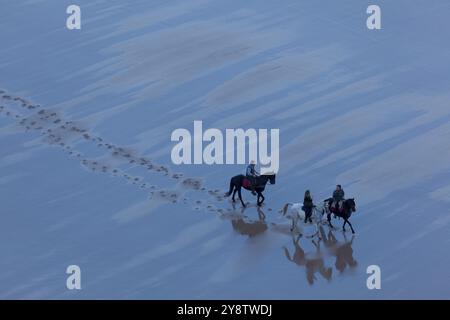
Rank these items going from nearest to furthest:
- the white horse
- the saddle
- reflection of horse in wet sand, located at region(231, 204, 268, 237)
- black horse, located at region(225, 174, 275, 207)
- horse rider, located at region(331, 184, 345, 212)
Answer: horse rider, located at region(331, 184, 345, 212), the white horse, reflection of horse in wet sand, located at region(231, 204, 268, 237), black horse, located at region(225, 174, 275, 207), the saddle

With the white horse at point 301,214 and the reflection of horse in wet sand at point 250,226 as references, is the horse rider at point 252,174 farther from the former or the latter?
the white horse at point 301,214

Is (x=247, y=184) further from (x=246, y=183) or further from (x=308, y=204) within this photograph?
(x=308, y=204)

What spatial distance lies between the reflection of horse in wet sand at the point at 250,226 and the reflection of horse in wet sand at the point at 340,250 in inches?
69.4

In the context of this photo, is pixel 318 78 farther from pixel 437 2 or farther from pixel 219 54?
pixel 437 2

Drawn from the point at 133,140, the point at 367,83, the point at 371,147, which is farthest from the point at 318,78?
the point at 133,140

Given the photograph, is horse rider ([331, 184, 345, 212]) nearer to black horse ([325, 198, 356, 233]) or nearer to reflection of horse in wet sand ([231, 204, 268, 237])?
black horse ([325, 198, 356, 233])

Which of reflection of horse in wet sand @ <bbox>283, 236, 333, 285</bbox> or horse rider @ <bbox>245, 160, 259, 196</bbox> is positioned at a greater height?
horse rider @ <bbox>245, 160, 259, 196</bbox>

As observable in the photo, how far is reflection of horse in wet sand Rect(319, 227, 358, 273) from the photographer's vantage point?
32.6 meters

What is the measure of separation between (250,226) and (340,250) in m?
2.92

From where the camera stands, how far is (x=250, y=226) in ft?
113

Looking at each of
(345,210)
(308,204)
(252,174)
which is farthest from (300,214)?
(252,174)

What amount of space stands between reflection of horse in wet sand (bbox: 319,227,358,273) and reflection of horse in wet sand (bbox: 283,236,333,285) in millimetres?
306

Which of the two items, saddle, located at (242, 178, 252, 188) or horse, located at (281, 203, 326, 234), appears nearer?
horse, located at (281, 203, 326, 234)

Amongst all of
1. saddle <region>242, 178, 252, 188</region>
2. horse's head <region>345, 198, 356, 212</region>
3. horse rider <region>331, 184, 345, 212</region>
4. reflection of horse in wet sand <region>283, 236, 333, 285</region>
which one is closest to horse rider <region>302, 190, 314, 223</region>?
horse rider <region>331, 184, 345, 212</region>
